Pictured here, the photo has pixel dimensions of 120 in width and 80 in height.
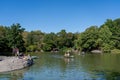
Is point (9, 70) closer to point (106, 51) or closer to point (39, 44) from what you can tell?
point (106, 51)

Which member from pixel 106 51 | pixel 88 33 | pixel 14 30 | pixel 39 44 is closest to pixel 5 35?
pixel 14 30

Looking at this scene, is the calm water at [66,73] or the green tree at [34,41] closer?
the calm water at [66,73]

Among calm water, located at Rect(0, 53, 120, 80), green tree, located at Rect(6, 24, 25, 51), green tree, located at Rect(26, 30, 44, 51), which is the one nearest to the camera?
calm water, located at Rect(0, 53, 120, 80)

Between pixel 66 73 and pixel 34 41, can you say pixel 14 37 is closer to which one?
pixel 34 41

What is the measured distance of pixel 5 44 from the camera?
94.6 meters

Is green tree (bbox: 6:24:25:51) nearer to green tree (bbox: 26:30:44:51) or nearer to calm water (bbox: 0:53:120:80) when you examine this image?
green tree (bbox: 26:30:44:51)

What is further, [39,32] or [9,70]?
[39,32]

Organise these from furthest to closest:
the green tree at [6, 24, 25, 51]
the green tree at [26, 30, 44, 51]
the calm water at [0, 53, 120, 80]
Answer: the green tree at [26, 30, 44, 51], the green tree at [6, 24, 25, 51], the calm water at [0, 53, 120, 80]

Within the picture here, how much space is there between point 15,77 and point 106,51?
70.9 metres

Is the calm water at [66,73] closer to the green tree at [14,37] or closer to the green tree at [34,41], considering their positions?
the green tree at [14,37]

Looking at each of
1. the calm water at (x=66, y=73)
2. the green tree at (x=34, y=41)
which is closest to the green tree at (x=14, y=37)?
the green tree at (x=34, y=41)

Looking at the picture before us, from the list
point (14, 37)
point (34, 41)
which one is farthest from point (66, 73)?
point (34, 41)

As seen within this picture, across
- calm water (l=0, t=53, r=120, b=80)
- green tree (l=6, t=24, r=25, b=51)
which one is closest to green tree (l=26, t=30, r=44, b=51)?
green tree (l=6, t=24, r=25, b=51)

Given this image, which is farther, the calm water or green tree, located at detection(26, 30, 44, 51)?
green tree, located at detection(26, 30, 44, 51)
